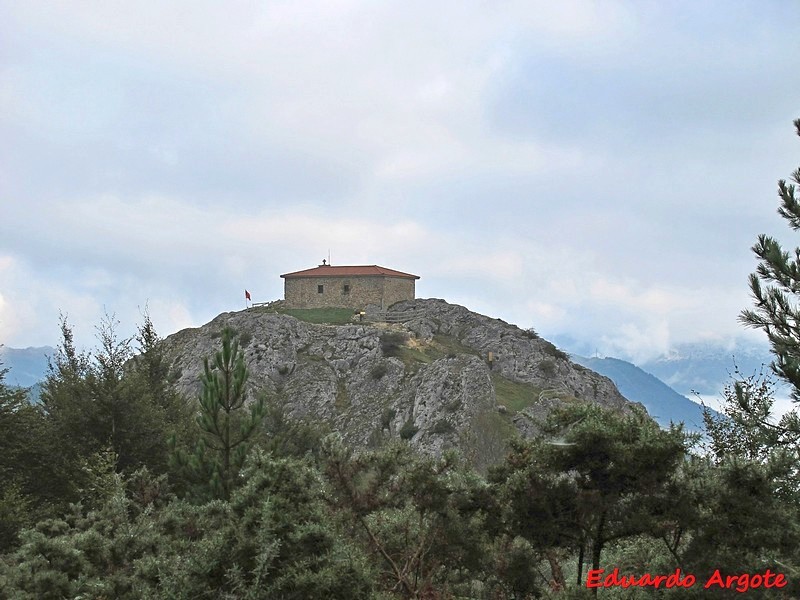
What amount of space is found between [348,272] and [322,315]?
5974mm

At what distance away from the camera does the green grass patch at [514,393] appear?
66438mm

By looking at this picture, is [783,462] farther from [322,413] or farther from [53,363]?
[322,413]

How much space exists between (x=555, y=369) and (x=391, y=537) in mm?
71812

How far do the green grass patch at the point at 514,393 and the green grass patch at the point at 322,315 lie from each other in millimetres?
17834

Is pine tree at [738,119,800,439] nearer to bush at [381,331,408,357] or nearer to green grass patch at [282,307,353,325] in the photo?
bush at [381,331,408,357]

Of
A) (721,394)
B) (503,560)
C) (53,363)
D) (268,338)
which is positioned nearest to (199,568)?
(503,560)

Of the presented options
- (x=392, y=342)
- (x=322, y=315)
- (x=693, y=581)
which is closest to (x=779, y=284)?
(x=693, y=581)

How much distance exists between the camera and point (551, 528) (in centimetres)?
1061

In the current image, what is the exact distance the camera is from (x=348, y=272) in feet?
299

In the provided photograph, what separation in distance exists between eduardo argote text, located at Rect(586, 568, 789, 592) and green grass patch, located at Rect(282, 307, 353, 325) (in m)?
75.5

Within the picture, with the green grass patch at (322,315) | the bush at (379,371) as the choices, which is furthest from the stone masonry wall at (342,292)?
the bush at (379,371)

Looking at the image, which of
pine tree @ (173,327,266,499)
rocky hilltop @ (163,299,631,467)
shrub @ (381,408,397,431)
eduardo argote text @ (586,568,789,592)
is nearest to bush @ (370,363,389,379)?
rocky hilltop @ (163,299,631,467)

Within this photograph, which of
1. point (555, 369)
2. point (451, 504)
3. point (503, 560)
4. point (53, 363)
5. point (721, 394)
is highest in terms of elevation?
point (555, 369)

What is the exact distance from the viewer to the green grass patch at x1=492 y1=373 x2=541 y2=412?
66438 mm
